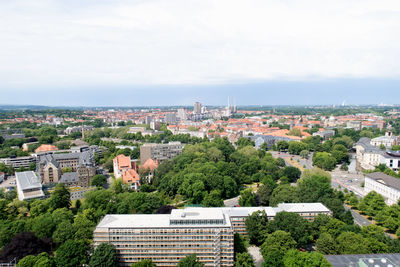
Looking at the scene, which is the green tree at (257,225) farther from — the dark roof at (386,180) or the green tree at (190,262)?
the dark roof at (386,180)

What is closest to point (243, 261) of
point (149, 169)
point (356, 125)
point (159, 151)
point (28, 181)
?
point (149, 169)

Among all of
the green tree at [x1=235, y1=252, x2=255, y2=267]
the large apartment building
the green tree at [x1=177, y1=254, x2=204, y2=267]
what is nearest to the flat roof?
the large apartment building

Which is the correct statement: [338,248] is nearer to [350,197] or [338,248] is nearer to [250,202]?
[250,202]

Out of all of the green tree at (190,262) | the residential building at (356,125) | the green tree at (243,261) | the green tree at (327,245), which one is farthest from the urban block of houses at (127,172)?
the residential building at (356,125)

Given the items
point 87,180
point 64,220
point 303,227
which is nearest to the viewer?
point 303,227

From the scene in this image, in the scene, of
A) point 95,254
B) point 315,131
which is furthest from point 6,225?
point 315,131

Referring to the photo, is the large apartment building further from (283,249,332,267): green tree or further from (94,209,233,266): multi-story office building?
(283,249,332,267): green tree

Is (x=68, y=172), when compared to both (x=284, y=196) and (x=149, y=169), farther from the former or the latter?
(x=284, y=196)
